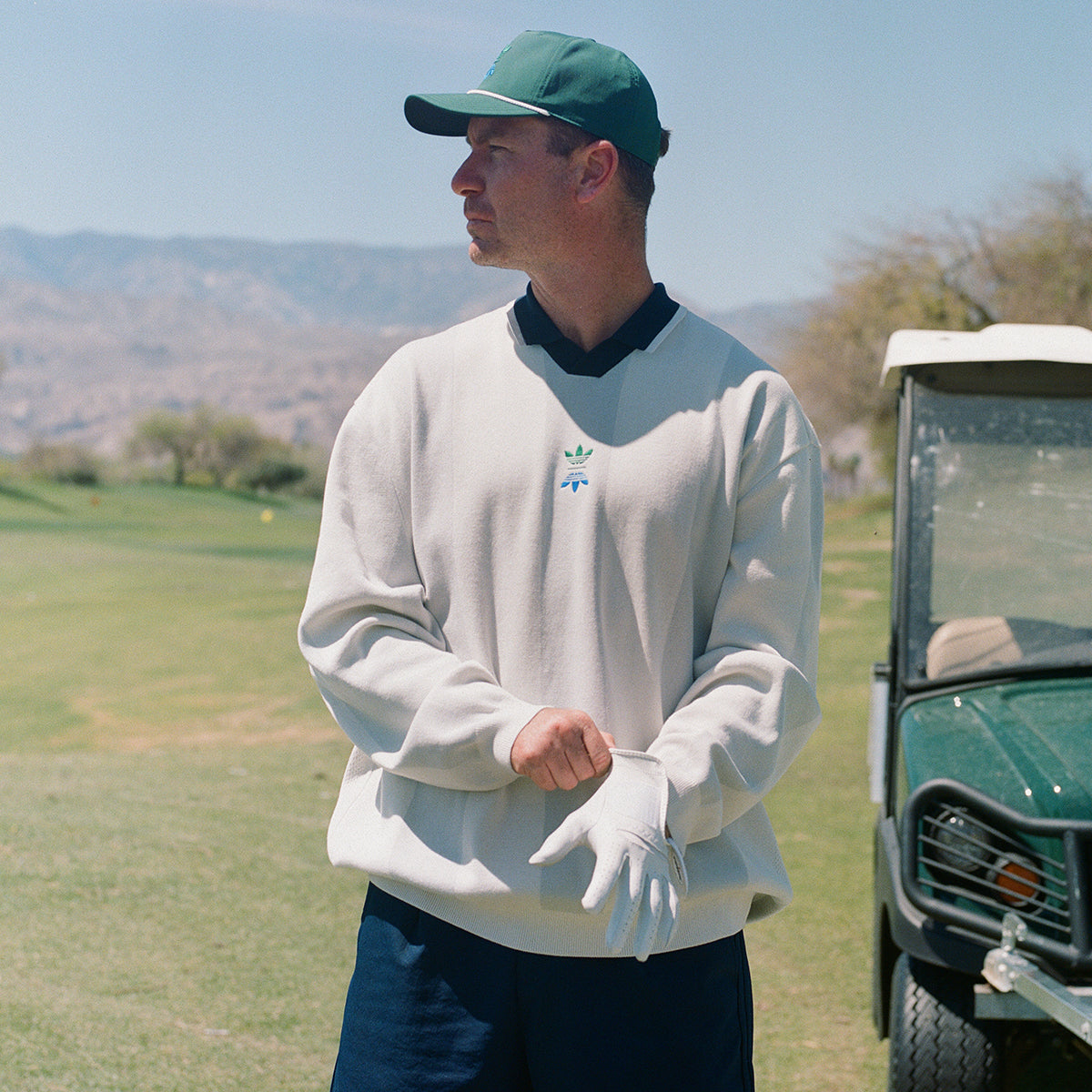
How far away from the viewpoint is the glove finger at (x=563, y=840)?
1434 mm

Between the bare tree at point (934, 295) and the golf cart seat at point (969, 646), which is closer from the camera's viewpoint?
the golf cart seat at point (969, 646)

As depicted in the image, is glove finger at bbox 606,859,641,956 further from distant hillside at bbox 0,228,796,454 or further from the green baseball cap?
distant hillside at bbox 0,228,796,454

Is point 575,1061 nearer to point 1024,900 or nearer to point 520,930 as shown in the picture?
point 520,930

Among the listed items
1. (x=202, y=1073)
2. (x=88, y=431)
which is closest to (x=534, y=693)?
(x=202, y=1073)

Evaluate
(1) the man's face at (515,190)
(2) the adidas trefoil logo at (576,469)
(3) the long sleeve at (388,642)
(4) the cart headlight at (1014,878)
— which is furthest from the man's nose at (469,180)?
(4) the cart headlight at (1014,878)

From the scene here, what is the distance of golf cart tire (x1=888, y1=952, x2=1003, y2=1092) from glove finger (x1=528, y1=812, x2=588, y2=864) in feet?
5.16

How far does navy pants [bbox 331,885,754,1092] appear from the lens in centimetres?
157

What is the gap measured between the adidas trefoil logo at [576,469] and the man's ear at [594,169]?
0.31 m

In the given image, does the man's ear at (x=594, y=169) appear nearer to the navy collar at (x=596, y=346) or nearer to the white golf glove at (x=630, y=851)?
the navy collar at (x=596, y=346)

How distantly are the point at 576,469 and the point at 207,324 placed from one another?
485 ft

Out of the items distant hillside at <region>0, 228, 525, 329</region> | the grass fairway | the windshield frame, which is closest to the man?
the grass fairway

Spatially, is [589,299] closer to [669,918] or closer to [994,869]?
[669,918]

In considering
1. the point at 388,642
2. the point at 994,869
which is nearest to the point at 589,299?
the point at 388,642

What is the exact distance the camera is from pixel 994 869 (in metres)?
2.56
